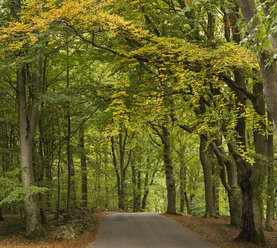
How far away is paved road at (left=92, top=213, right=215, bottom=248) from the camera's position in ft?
34.4

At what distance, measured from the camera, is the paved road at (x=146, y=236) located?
10.5 metres

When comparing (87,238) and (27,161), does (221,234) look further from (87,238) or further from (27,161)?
(27,161)

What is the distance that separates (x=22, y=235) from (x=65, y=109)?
733 cm

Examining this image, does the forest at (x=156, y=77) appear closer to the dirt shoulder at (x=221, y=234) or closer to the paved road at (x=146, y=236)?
the dirt shoulder at (x=221, y=234)

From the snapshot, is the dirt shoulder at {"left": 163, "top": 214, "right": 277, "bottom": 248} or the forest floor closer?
the forest floor

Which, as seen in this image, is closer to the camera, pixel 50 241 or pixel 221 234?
pixel 50 241

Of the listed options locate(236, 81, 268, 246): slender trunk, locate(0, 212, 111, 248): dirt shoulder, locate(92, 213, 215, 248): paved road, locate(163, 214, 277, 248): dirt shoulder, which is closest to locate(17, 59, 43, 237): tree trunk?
locate(0, 212, 111, 248): dirt shoulder

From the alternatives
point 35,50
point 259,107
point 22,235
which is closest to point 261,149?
point 259,107

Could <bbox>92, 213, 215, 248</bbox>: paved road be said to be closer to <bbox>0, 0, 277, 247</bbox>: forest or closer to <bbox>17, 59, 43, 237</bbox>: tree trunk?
<bbox>0, 0, 277, 247</bbox>: forest

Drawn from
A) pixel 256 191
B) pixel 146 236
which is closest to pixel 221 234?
pixel 256 191

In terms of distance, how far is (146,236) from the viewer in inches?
471

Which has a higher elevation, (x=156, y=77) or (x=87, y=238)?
(x=156, y=77)

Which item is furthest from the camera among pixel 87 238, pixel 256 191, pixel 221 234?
pixel 221 234

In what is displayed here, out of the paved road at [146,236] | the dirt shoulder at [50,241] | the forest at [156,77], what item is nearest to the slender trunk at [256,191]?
the forest at [156,77]
